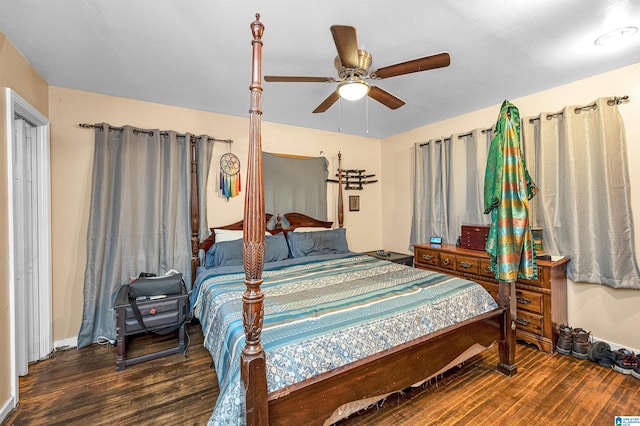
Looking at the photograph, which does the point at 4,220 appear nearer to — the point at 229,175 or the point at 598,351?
the point at 229,175

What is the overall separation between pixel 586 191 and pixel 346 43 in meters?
2.69

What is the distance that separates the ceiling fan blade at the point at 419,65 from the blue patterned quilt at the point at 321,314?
154 cm

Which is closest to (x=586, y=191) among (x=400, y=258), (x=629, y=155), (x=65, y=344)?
(x=629, y=155)

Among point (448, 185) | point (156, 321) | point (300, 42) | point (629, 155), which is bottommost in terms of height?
point (156, 321)

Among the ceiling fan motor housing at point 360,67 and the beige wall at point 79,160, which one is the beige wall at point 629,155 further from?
the beige wall at point 79,160

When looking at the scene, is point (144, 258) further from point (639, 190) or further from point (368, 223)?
point (639, 190)

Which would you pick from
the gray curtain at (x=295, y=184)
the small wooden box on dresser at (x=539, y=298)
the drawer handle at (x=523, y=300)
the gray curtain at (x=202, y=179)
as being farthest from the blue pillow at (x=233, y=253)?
the drawer handle at (x=523, y=300)

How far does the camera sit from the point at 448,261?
10.8 feet

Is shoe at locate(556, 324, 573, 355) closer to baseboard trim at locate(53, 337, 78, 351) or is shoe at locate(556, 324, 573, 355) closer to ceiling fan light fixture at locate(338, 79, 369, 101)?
ceiling fan light fixture at locate(338, 79, 369, 101)

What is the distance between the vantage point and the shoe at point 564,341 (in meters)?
2.48

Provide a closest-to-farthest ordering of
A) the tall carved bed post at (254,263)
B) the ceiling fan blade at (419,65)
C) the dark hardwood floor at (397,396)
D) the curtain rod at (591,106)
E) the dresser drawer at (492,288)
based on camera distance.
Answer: the tall carved bed post at (254,263) → the ceiling fan blade at (419,65) → the dark hardwood floor at (397,396) → the curtain rod at (591,106) → the dresser drawer at (492,288)

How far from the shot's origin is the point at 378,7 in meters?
1.64

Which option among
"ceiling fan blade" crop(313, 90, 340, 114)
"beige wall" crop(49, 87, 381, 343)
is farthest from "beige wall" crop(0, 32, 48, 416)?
"ceiling fan blade" crop(313, 90, 340, 114)

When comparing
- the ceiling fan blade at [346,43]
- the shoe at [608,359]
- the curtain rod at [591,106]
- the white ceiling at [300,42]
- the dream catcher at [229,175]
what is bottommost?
the shoe at [608,359]
